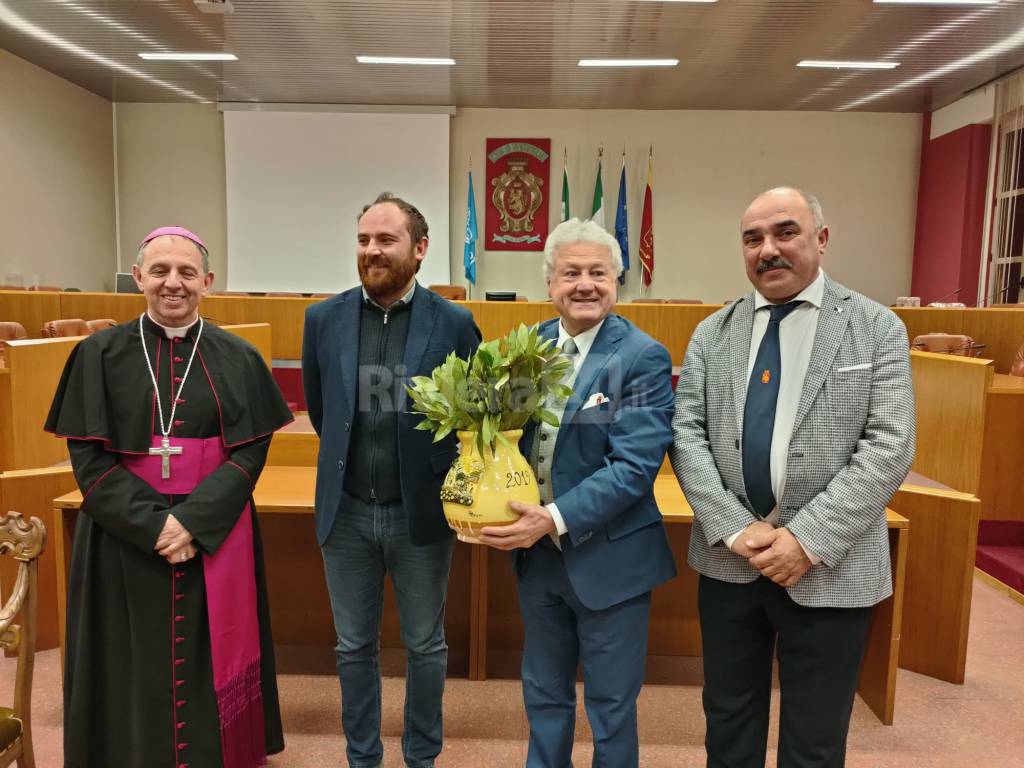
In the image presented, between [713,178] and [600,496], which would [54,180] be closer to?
[713,178]

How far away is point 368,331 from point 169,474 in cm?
59

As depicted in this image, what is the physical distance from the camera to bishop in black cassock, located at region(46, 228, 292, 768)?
5.49 ft

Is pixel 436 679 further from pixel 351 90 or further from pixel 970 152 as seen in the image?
pixel 970 152

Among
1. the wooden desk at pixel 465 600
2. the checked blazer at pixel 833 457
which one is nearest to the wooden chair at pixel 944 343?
the wooden desk at pixel 465 600

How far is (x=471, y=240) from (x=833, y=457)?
7.95 m

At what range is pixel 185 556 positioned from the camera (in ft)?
5.55

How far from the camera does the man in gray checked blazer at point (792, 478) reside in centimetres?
143

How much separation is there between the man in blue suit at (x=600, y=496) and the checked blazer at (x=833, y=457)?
0.12m

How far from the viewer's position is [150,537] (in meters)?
1.64

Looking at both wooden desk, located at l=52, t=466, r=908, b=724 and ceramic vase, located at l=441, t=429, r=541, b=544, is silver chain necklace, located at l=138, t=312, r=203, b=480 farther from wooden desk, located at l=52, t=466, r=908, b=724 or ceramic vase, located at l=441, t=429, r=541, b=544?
wooden desk, located at l=52, t=466, r=908, b=724

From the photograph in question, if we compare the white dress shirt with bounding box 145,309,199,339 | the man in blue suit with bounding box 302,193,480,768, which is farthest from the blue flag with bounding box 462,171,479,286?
the white dress shirt with bounding box 145,309,199,339

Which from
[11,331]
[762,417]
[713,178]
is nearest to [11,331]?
[11,331]

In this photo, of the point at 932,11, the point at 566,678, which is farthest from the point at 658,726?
the point at 932,11

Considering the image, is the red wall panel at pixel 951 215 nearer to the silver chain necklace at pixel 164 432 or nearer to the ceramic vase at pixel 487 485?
the ceramic vase at pixel 487 485
